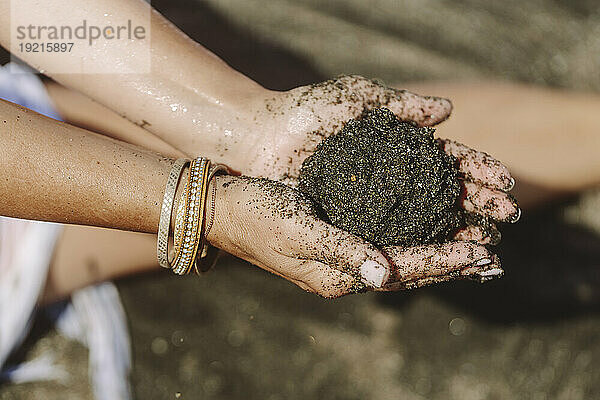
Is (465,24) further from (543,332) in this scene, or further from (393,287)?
(393,287)

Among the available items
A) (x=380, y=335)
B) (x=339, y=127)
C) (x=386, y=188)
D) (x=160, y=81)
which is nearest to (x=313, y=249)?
(x=386, y=188)

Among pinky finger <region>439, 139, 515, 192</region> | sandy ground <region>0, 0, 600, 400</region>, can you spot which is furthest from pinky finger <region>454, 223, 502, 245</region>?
sandy ground <region>0, 0, 600, 400</region>

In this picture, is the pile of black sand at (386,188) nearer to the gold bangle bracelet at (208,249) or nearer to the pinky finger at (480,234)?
the pinky finger at (480,234)

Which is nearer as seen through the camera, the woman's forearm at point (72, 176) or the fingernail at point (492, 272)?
the woman's forearm at point (72, 176)

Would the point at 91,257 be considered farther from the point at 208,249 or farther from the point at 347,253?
the point at 347,253

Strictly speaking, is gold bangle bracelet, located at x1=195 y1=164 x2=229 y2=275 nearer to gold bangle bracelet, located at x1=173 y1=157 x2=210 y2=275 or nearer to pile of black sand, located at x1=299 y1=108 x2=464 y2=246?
gold bangle bracelet, located at x1=173 y1=157 x2=210 y2=275

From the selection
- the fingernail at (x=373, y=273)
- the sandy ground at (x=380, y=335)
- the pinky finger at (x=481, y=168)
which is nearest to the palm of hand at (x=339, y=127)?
the pinky finger at (x=481, y=168)
